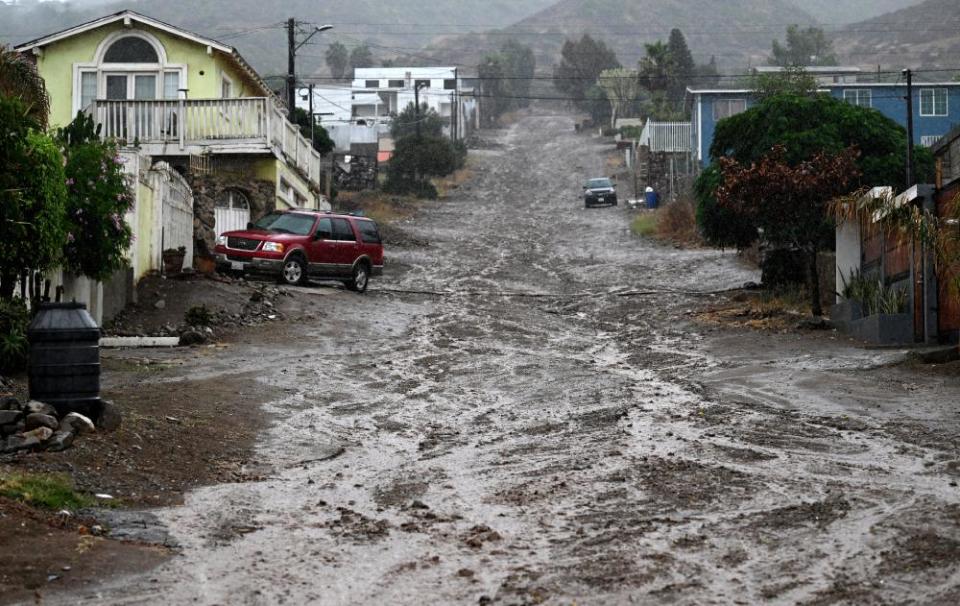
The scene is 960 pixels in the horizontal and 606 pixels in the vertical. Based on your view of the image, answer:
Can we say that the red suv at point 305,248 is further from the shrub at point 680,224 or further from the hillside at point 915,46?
the hillside at point 915,46

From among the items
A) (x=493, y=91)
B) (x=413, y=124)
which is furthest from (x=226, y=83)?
(x=493, y=91)

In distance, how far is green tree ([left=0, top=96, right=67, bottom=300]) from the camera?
45.4 ft

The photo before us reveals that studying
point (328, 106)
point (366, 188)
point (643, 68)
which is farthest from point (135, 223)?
point (328, 106)

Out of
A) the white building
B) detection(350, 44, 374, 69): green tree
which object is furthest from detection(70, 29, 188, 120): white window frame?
detection(350, 44, 374, 69): green tree

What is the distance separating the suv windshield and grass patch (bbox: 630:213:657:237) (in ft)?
63.6

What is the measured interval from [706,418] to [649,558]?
584 centimetres

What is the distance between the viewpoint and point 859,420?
12.8 m

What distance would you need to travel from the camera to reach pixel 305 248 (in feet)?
90.3

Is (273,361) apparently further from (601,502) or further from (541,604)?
(541,604)

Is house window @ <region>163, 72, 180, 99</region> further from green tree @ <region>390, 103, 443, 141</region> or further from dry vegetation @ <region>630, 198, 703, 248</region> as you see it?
green tree @ <region>390, 103, 443, 141</region>

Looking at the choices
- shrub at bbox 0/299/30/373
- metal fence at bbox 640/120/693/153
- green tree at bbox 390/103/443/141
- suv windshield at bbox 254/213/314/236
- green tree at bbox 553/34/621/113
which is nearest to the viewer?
shrub at bbox 0/299/30/373

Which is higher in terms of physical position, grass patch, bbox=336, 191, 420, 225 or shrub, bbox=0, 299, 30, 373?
grass patch, bbox=336, 191, 420, 225

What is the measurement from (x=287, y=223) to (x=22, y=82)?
343 inches

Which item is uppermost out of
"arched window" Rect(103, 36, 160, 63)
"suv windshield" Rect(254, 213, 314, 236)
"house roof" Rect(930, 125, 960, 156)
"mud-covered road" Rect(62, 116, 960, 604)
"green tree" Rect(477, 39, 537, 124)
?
"green tree" Rect(477, 39, 537, 124)
